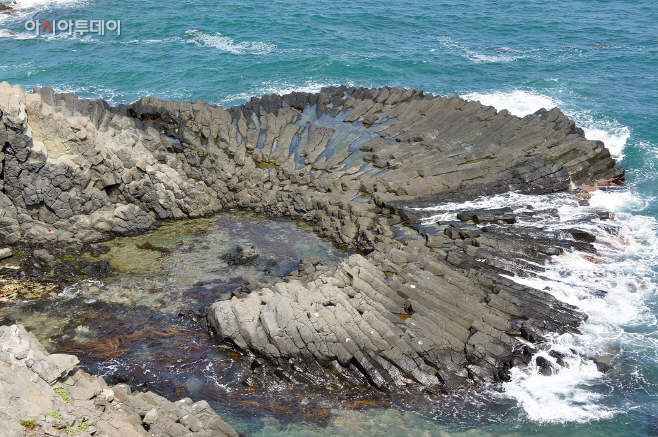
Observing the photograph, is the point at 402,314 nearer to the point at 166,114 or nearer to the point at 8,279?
the point at 8,279

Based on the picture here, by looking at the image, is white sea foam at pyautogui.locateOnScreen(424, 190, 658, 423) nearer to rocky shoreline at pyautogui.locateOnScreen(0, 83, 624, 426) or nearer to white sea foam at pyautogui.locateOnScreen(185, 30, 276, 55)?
rocky shoreline at pyautogui.locateOnScreen(0, 83, 624, 426)

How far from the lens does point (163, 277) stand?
3519cm

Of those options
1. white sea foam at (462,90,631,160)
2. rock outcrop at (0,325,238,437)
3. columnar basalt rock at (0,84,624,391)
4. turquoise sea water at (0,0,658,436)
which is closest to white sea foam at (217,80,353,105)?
turquoise sea water at (0,0,658,436)

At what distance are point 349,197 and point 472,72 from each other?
3054cm

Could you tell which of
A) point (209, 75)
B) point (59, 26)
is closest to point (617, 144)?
point (209, 75)

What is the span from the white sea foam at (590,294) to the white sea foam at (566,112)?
28.2ft

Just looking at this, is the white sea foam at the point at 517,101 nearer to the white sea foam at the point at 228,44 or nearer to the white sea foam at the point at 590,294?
the white sea foam at the point at 590,294

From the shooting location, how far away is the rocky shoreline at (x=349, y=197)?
96.5ft

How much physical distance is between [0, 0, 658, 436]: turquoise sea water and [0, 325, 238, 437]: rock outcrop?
326cm

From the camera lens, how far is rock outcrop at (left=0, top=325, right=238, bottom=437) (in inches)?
794

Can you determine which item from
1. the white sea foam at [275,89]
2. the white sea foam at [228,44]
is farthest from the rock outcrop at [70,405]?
the white sea foam at [228,44]

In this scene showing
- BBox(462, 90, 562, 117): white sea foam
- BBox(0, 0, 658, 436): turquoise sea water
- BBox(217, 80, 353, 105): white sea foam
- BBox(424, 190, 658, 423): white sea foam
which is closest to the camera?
BBox(0, 0, 658, 436): turquoise sea water

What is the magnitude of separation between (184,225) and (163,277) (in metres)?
6.20

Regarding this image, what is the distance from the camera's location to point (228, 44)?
7219 centimetres
